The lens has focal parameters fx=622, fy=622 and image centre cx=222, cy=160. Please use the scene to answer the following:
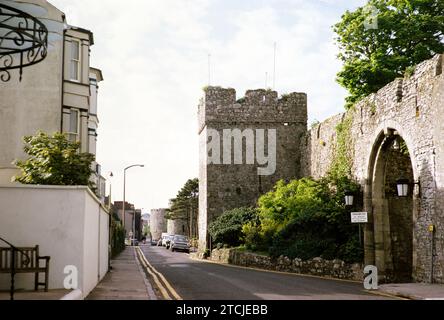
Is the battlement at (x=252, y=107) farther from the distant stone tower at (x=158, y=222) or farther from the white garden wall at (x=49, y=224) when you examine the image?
the distant stone tower at (x=158, y=222)

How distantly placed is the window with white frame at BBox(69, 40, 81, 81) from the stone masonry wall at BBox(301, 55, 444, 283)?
39.7 ft

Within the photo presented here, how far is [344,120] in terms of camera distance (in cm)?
2697

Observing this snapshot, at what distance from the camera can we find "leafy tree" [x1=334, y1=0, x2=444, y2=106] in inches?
1265

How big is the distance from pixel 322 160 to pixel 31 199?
69.5 ft

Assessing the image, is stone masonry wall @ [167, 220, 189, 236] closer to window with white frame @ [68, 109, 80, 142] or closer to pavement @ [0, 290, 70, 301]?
window with white frame @ [68, 109, 80, 142]

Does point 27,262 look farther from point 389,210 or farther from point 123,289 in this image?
point 389,210

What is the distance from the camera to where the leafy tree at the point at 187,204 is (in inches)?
3140

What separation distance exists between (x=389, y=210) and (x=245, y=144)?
661 inches

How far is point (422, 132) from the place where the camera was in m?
18.7

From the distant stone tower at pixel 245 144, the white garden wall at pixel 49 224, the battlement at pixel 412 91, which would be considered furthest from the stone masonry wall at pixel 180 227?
the white garden wall at pixel 49 224
